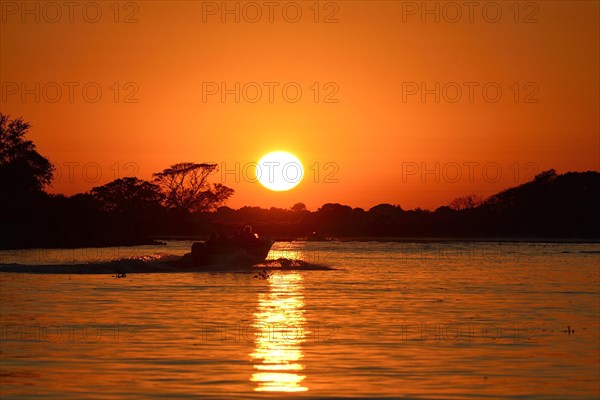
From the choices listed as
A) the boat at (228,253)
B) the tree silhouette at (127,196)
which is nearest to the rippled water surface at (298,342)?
the boat at (228,253)

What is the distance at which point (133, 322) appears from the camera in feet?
94.7

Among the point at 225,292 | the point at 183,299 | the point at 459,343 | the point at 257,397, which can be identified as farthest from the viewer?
the point at 225,292

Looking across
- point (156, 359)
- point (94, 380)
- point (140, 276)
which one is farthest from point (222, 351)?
point (140, 276)

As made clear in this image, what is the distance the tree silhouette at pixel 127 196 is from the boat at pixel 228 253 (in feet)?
382

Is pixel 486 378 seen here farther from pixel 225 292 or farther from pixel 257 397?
pixel 225 292

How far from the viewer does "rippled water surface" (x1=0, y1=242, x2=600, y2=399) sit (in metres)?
17.9

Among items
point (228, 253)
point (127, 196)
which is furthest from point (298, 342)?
point (127, 196)

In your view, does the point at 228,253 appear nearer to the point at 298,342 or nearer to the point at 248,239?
the point at 248,239

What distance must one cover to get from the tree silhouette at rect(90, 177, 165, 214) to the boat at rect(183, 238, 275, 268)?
11632 centimetres

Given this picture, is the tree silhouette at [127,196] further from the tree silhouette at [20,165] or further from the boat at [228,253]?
the boat at [228,253]

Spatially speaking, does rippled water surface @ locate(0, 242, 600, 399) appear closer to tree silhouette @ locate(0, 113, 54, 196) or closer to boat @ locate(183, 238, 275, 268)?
boat @ locate(183, 238, 275, 268)

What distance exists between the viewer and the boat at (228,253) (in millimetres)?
65625

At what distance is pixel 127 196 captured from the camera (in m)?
193

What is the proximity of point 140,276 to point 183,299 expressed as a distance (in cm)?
1813
